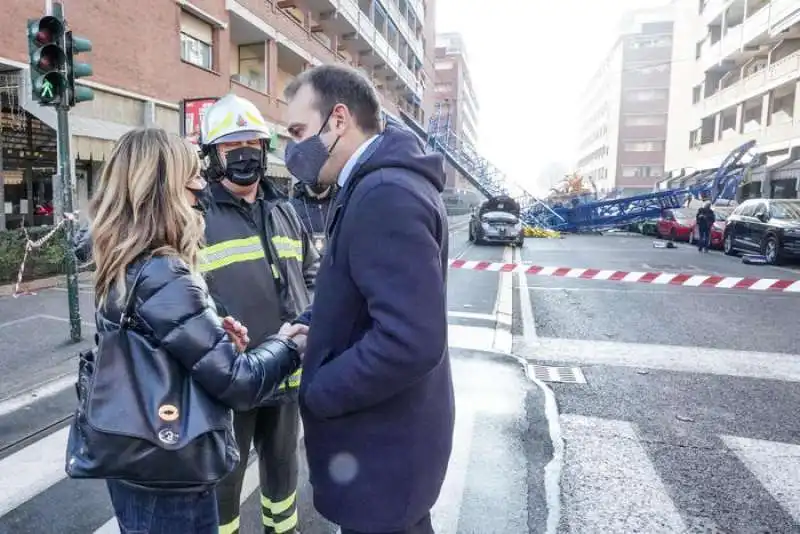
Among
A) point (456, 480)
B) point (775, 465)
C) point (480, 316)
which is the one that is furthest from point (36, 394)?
point (775, 465)

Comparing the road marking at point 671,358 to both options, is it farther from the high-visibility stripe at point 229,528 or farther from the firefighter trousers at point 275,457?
the high-visibility stripe at point 229,528

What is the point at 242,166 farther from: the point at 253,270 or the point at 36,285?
the point at 36,285

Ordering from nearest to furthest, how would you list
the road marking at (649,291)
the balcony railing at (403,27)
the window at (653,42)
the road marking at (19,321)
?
the road marking at (19,321) → the road marking at (649,291) → the balcony railing at (403,27) → the window at (653,42)

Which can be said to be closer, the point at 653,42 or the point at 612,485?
the point at 612,485

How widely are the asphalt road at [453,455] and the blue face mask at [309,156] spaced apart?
6.31 feet

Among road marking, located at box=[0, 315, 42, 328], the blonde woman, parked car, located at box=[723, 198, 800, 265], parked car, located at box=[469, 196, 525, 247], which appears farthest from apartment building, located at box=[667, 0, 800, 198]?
the blonde woman

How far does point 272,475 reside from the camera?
257 cm

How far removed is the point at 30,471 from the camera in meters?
3.45

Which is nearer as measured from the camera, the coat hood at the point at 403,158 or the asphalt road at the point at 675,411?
the coat hood at the point at 403,158

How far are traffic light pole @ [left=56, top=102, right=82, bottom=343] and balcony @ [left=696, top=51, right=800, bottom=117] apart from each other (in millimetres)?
29768

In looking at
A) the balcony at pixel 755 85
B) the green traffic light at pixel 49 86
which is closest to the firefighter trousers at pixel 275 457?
the green traffic light at pixel 49 86

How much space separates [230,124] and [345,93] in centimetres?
109

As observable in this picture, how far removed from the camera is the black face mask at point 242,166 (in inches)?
99.7

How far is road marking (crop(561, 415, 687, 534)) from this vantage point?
2865 millimetres
